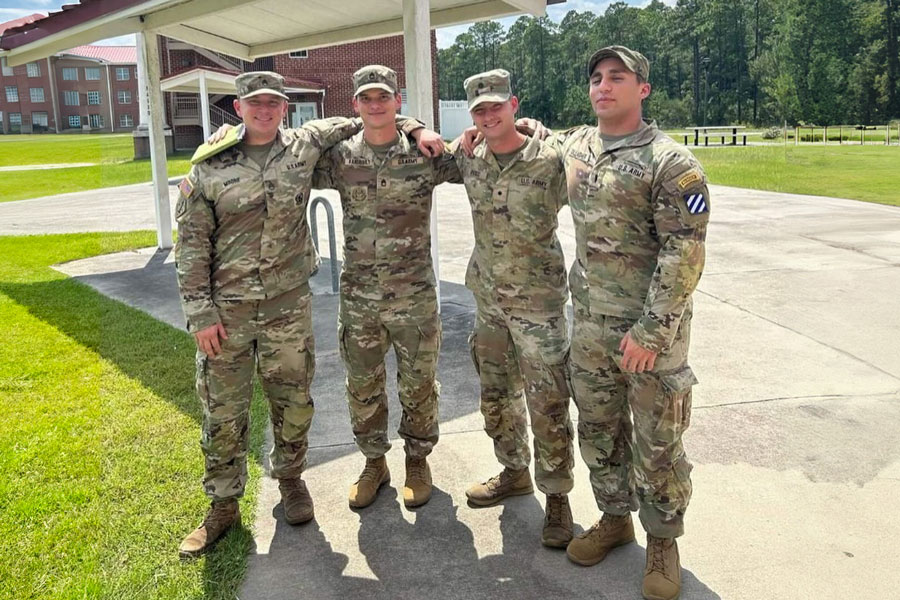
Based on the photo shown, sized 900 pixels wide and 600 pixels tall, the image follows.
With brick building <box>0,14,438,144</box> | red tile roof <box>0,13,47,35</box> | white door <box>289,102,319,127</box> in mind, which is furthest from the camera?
white door <box>289,102,319,127</box>

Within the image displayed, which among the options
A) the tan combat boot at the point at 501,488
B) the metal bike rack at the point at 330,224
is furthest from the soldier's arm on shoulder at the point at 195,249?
the metal bike rack at the point at 330,224

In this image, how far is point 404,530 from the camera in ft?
10.7

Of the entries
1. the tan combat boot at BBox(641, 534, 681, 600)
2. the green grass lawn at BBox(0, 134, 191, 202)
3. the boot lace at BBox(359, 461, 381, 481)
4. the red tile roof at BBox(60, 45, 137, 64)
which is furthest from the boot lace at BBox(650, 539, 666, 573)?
the red tile roof at BBox(60, 45, 137, 64)

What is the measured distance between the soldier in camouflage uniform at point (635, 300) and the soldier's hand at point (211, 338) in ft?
4.90

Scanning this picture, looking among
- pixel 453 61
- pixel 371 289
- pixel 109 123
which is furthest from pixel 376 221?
pixel 453 61

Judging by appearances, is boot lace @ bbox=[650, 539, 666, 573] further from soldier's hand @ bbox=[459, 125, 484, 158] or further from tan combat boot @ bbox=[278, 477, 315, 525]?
soldier's hand @ bbox=[459, 125, 484, 158]

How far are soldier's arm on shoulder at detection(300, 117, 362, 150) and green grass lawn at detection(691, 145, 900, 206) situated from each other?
43.5ft

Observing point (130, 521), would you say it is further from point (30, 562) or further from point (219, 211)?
point (219, 211)

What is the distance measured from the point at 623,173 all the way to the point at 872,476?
2219 mm

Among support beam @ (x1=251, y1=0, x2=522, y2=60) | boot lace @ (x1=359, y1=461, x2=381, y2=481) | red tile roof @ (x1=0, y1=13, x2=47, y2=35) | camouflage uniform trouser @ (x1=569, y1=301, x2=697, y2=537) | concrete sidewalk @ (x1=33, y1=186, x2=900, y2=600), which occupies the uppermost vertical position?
red tile roof @ (x1=0, y1=13, x2=47, y2=35)

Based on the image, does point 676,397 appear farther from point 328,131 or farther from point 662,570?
point 328,131

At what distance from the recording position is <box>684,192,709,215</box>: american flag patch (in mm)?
2494

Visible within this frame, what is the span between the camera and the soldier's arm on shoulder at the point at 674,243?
2504mm

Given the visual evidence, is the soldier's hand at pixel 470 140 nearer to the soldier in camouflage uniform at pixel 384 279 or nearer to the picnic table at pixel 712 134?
the soldier in camouflage uniform at pixel 384 279
